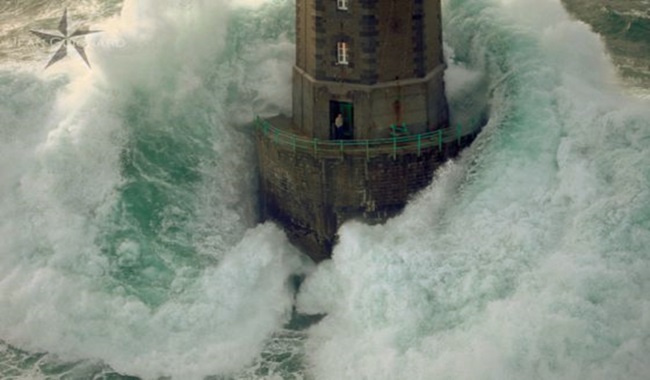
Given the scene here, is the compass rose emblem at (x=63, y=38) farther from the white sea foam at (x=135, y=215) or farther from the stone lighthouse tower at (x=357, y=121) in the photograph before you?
the stone lighthouse tower at (x=357, y=121)

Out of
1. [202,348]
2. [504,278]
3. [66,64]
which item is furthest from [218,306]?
[66,64]

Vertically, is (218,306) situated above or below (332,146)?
below

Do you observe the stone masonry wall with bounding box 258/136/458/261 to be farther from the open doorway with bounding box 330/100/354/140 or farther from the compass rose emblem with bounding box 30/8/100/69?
the compass rose emblem with bounding box 30/8/100/69

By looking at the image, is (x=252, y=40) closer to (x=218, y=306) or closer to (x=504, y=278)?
(x=218, y=306)

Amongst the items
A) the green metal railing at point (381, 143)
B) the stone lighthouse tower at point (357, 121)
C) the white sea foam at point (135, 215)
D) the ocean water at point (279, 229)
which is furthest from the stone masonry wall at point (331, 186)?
the white sea foam at point (135, 215)

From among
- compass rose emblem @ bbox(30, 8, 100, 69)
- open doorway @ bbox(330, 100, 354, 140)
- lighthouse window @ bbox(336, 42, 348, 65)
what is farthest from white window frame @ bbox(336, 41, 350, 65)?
compass rose emblem @ bbox(30, 8, 100, 69)

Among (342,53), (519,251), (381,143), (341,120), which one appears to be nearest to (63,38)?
(341,120)
